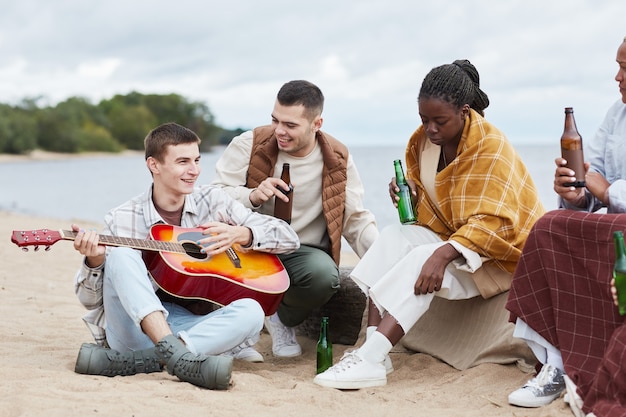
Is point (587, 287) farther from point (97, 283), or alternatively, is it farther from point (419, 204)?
point (97, 283)

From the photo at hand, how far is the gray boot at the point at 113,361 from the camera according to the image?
396cm

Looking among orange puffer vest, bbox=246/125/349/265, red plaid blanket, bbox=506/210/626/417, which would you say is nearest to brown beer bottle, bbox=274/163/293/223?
orange puffer vest, bbox=246/125/349/265

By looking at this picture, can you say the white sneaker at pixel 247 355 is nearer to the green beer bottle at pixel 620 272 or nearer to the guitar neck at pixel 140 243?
the guitar neck at pixel 140 243

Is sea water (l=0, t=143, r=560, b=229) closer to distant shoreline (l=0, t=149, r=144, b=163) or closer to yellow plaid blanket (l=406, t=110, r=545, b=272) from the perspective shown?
yellow plaid blanket (l=406, t=110, r=545, b=272)

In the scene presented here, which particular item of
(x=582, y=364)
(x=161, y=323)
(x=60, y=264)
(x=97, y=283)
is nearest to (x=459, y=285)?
(x=582, y=364)

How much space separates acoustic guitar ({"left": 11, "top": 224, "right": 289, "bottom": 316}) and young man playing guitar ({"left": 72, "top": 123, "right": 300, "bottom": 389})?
21 millimetres

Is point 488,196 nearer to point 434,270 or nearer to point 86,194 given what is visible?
point 434,270

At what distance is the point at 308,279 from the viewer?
4.88 metres

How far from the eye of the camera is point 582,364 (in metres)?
3.52

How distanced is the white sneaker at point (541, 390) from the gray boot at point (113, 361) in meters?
1.66

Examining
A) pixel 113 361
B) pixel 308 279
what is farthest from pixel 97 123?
pixel 113 361

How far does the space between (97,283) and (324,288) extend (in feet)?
4.49

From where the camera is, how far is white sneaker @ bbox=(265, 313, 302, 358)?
5117 millimetres

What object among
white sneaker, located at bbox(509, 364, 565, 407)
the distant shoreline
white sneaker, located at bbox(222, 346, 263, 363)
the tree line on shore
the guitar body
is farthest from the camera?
the tree line on shore
